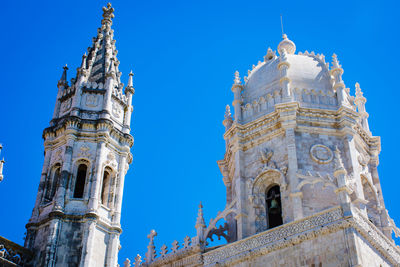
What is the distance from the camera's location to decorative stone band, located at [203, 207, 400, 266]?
2330cm

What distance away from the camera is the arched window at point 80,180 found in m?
29.1

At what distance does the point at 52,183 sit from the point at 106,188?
227 centimetres

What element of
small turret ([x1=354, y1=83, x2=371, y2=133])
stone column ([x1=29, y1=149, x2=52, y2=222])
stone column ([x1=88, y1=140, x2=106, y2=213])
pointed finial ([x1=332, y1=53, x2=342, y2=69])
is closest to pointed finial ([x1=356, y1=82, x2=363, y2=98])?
small turret ([x1=354, y1=83, x2=371, y2=133])

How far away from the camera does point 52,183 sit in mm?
29172

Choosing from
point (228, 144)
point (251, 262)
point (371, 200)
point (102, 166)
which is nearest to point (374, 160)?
Answer: point (371, 200)

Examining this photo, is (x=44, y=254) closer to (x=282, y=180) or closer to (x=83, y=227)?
(x=83, y=227)

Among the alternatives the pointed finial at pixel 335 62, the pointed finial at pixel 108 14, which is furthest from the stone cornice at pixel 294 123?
the pointed finial at pixel 108 14

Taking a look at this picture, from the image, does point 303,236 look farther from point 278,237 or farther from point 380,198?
point 380,198

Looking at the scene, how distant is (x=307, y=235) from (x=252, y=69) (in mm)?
12099

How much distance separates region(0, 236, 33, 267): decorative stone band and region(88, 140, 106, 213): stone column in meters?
2.98

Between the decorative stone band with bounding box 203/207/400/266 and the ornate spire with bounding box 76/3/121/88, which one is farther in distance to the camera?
the ornate spire with bounding box 76/3/121/88

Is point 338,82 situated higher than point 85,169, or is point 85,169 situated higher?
point 338,82

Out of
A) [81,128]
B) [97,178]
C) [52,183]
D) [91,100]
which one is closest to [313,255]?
[97,178]

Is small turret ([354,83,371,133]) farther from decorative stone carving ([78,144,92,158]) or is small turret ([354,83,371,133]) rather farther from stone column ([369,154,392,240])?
decorative stone carving ([78,144,92,158])
